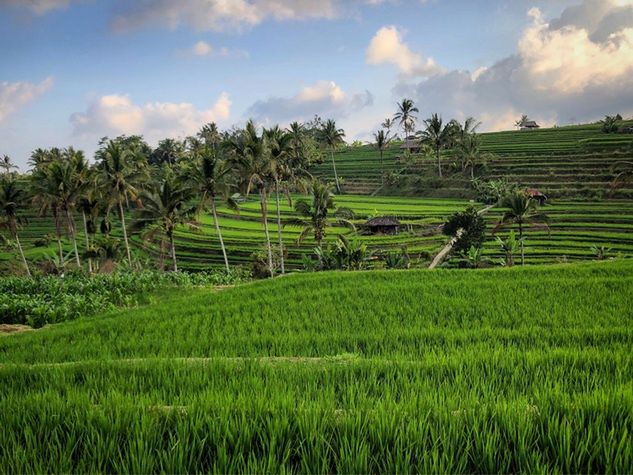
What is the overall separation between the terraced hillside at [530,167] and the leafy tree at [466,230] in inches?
777

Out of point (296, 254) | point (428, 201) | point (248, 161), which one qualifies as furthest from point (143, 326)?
point (428, 201)

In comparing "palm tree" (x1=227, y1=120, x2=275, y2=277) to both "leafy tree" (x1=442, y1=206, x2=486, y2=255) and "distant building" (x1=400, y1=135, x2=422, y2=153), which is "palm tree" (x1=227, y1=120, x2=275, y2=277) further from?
"distant building" (x1=400, y1=135, x2=422, y2=153)

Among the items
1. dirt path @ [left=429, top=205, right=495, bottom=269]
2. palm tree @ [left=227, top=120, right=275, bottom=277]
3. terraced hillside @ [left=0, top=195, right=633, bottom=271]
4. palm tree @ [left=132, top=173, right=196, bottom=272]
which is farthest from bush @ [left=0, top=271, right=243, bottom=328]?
dirt path @ [left=429, top=205, right=495, bottom=269]

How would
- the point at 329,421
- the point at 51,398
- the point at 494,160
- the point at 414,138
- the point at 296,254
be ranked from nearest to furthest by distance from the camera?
1. the point at 329,421
2. the point at 51,398
3. the point at 296,254
4. the point at 494,160
5. the point at 414,138

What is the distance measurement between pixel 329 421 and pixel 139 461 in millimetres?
1241

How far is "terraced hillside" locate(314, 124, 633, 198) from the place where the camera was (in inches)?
1955

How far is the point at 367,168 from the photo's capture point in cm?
7844

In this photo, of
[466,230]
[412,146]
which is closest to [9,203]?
[466,230]

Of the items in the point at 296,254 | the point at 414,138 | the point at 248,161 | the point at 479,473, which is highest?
the point at 414,138

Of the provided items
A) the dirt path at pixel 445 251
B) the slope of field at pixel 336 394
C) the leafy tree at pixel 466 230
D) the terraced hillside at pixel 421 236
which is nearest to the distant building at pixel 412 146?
the terraced hillside at pixel 421 236

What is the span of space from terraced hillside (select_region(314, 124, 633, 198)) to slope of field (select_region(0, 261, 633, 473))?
140 ft

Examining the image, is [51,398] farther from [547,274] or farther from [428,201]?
[428,201]

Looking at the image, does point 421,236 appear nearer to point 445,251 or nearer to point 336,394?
point 445,251

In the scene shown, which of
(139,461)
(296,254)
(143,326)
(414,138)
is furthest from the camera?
(414,138)
